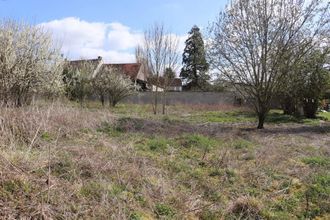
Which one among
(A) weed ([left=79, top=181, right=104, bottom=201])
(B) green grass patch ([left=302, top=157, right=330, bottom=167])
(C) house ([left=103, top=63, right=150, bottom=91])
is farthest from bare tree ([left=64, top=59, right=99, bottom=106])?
(A) weed ([left=79, top=181, right=104, bottom=201])

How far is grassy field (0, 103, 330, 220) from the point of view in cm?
495

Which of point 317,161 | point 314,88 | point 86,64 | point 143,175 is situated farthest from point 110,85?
point 143,175

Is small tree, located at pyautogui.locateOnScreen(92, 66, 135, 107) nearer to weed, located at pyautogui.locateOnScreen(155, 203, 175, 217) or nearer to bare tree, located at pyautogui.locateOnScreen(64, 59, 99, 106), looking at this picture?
bare tree, located at pyautogui.locateOnScreen(64, 59, 99, 106)

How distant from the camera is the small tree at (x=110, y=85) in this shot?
113 feet

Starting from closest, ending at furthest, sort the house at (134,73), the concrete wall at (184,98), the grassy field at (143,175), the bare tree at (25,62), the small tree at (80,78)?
1. the grassy field at (143,175)
2. the bare tree at (25,62)
3. the small tree at (80,78)
4. the concrete wall at (184,98)
5. the house at (134,73)

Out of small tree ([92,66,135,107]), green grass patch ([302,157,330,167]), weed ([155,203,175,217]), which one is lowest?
weed ([155,203,175,217])

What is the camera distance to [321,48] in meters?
17.2

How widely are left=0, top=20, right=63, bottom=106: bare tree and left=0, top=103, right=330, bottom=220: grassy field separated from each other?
4.25 meters

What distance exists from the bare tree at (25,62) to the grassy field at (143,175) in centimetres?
425

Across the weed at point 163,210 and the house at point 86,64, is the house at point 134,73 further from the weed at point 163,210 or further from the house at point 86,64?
the weed at point 163,210

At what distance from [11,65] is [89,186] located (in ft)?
34.2

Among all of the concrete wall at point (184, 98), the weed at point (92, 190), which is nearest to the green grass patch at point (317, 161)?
the weed at point (92, 190)

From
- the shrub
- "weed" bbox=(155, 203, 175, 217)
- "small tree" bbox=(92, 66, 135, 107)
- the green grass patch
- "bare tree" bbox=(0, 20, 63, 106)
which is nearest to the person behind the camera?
"weed" bbox=(155, 203, 175, 217)

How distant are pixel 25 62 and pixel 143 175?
10431 millimetres
